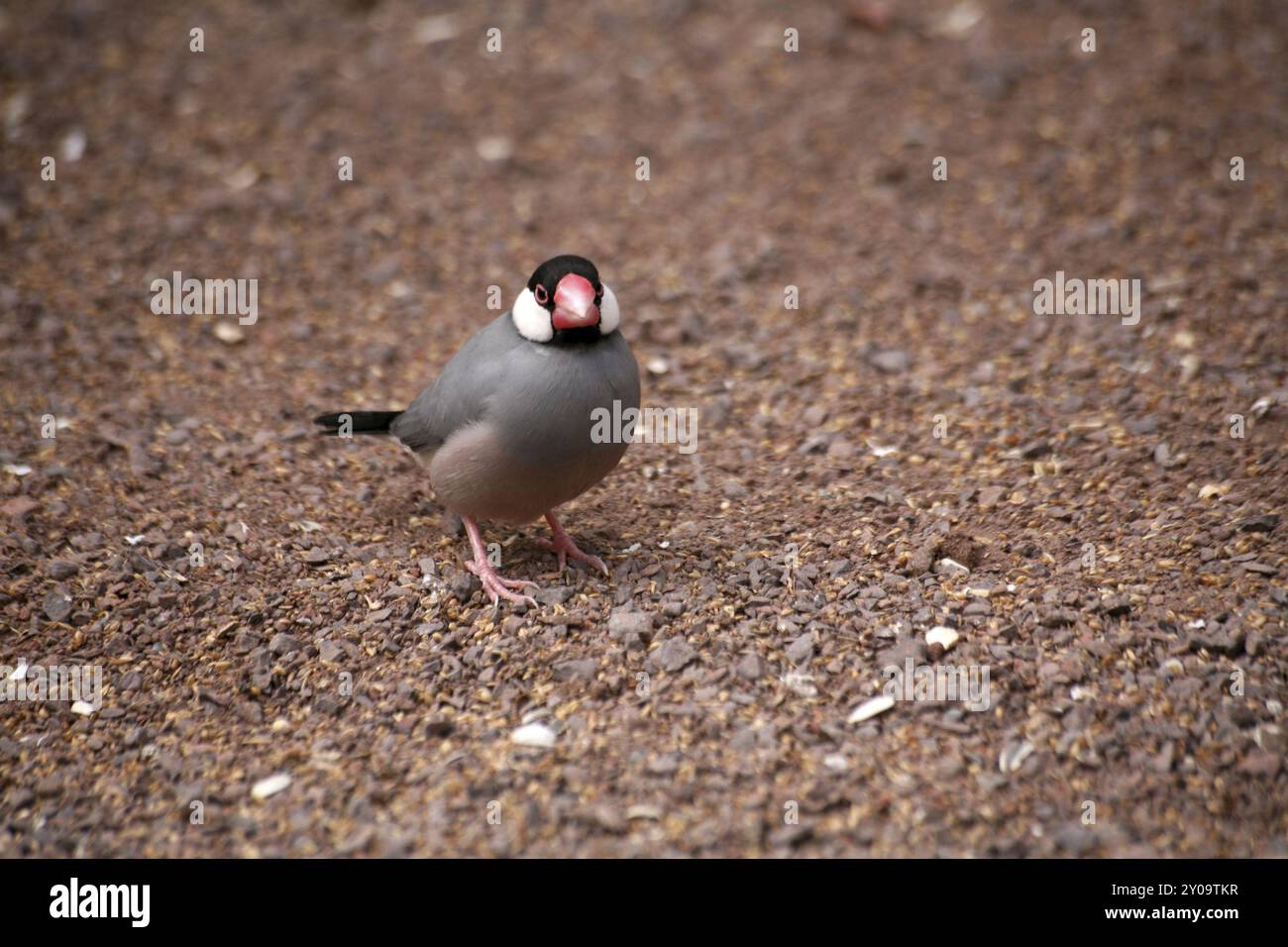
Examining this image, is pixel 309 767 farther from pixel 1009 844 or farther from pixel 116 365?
pixel 116 365

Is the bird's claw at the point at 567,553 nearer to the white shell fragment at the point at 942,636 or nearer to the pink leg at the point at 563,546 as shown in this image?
the pink leg at the point at 563,546

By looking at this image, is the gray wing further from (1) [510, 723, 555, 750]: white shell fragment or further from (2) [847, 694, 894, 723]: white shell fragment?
(2) [847, 694, 894, 723]: white shell fragment

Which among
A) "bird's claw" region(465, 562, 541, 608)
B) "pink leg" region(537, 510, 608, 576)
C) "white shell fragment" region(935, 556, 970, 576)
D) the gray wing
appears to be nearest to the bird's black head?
the gray wing

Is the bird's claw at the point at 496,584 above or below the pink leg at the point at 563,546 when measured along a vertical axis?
below

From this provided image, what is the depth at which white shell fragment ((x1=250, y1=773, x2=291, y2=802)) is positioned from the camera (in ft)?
10.5

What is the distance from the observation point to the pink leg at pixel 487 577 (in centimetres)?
394

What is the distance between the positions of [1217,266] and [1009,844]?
384 centimetres

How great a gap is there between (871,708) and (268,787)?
178cm

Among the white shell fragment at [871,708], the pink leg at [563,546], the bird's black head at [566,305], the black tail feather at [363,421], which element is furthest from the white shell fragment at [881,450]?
the black tail feather at [363,421]

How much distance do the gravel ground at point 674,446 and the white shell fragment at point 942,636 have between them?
0.03m

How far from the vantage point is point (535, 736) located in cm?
331

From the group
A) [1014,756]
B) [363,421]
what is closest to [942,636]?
[1014,756]
